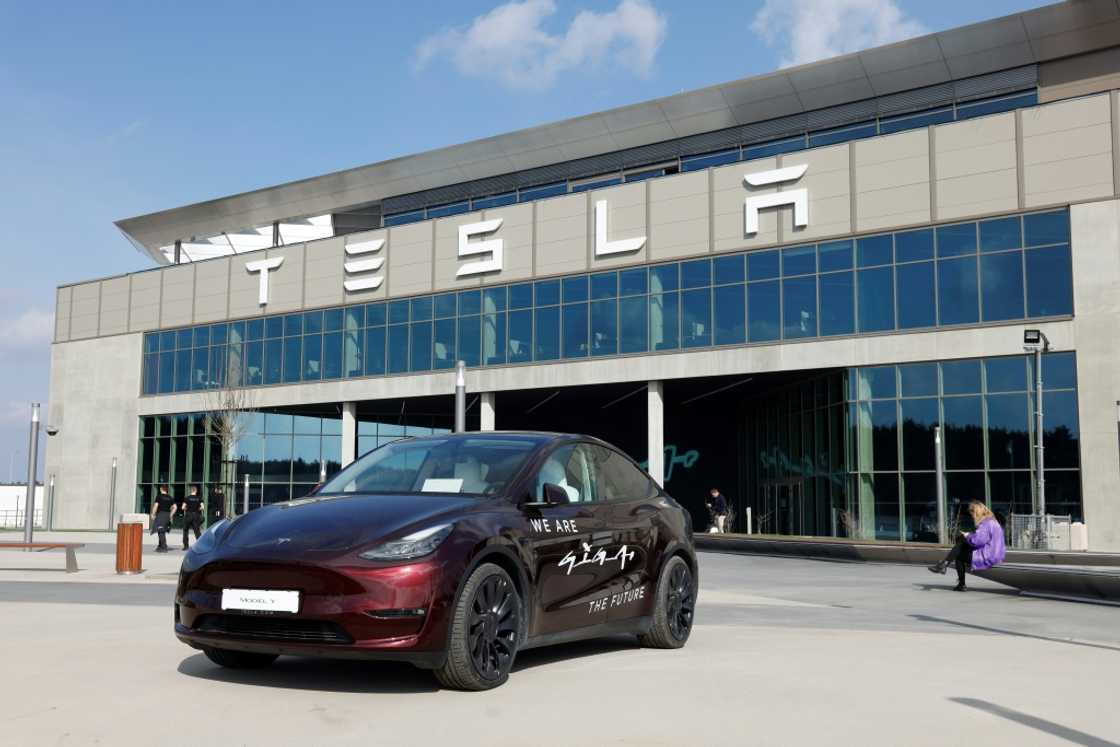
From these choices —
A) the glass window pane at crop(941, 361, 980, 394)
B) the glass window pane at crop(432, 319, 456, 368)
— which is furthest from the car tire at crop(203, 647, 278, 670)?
the glass window pane at crop(432, 319, 456, 368)

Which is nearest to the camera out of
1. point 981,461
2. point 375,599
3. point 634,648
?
point 375,599

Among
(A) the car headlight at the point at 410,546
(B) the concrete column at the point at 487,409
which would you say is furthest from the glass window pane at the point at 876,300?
(A) the car headlight at the point at 410,546

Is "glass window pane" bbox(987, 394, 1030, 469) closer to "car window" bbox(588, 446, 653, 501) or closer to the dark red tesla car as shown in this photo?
"car window" bbox(588, 446, 653, 501)

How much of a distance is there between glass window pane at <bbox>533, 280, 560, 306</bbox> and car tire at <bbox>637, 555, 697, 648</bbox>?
110ft

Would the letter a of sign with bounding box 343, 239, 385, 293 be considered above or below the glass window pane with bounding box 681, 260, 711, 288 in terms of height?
above

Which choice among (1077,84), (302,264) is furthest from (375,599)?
(302,264)

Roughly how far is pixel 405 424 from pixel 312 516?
47.0 metres

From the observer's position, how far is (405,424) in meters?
53.8

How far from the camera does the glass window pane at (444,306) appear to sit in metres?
45.8

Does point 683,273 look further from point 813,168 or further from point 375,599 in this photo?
point 375,599

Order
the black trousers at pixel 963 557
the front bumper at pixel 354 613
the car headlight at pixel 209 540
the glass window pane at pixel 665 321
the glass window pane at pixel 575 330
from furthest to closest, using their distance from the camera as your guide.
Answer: the glass window pane at pixel 575 330 < the glass window pane at pixel 665 321 < the black trousers at pixel 963 557 < the car headlight at pixel 209 540 < the front bumper at pixel 354 613

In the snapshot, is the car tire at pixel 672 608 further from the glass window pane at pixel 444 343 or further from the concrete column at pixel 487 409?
the glass window pane at pixel 444 343

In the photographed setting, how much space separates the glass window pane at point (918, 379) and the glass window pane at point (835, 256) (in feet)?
11.4

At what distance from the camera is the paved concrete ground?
18.9ft
